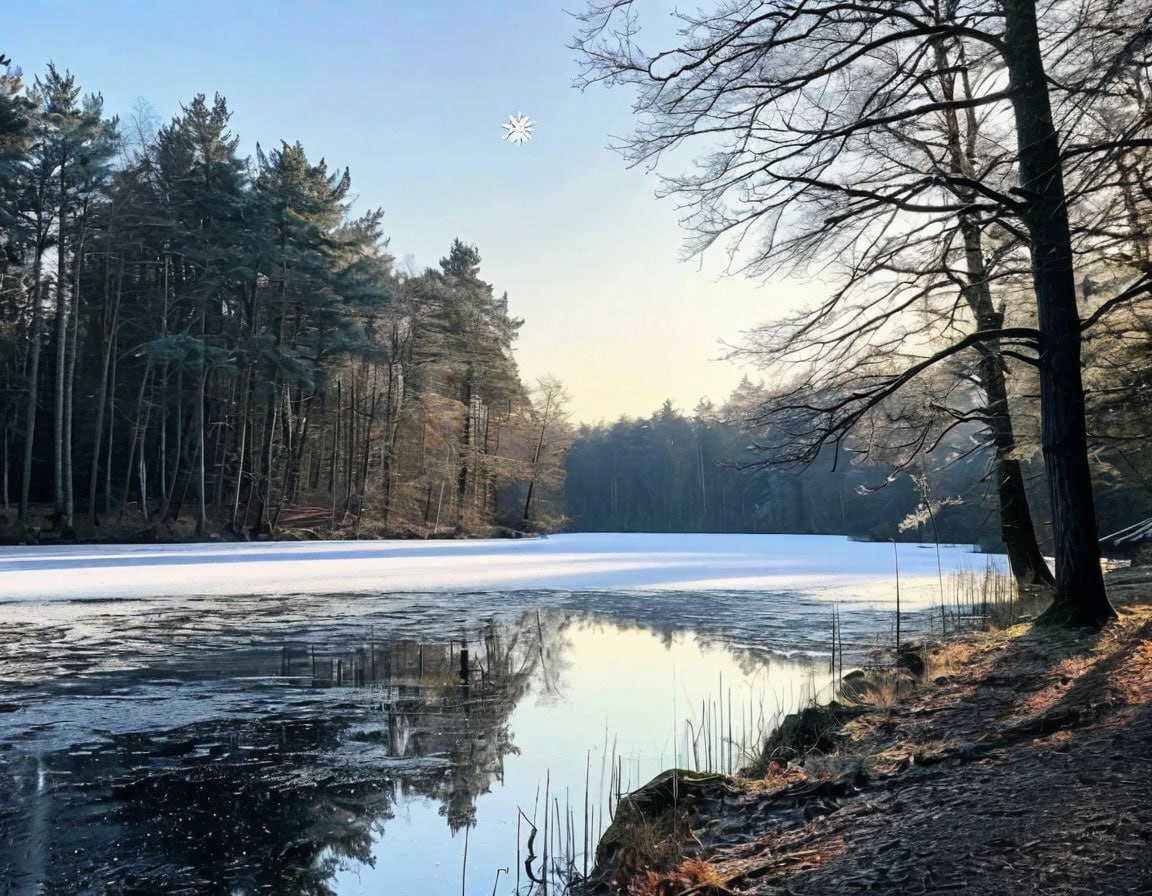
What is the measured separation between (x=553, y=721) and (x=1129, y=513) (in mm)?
24526

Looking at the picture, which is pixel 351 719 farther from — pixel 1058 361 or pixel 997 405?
pixel 997 405

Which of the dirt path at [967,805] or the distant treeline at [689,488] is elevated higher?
the distant treeline at [689,488]

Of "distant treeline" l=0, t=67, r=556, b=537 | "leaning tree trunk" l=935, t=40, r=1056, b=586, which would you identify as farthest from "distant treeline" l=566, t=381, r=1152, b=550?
"leaning tree trunk" l=935, t=40, r=1056, b=586

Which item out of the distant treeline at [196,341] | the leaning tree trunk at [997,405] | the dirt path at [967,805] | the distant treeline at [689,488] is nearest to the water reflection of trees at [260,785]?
the dirt path at [967,805]

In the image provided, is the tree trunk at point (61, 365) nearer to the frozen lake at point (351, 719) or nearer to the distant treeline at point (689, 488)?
the frozen lake at point (351, 719)

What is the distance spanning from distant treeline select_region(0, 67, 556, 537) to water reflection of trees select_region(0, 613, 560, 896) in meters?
21.5

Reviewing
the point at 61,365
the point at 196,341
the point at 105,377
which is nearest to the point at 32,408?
the point at 61,365

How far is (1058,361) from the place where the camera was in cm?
684

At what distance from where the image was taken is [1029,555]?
11.6 m

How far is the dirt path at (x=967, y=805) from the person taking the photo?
2498mm

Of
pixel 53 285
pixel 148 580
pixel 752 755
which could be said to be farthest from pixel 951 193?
pixel 53 285

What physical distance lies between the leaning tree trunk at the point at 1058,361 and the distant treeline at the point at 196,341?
23012 millimetres

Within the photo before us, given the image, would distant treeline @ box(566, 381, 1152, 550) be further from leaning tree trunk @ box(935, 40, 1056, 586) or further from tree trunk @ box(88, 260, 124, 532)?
leaning tree trunk @ box(935, 40, 1056, 586)

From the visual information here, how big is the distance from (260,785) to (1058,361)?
262 inches
